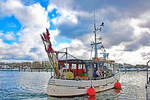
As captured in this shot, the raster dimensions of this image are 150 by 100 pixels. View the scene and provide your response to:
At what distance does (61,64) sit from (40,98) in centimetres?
657

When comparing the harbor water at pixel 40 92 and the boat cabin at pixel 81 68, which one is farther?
the boat cabin at pixel 81 68

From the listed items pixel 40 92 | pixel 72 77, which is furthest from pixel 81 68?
pixel 40 92

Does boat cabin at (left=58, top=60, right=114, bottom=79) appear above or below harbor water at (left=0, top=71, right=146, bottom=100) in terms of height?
above

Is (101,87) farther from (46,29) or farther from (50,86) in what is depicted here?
(46,29)

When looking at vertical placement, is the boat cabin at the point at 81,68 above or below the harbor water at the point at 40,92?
above

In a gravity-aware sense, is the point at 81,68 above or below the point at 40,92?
above

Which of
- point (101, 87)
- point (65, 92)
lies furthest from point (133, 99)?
point (65, 92)

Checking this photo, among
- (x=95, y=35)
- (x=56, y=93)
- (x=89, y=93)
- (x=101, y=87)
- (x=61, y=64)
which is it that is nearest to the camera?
(x=56, y=93)

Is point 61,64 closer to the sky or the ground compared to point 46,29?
closer to the ground

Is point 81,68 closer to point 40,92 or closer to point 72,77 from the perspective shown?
point 72,77

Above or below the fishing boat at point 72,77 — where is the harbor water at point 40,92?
below

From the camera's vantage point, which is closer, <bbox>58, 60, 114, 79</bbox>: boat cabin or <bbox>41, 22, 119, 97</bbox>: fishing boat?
<bbox>41, 22, 119, 97</bbox>: fishing boat

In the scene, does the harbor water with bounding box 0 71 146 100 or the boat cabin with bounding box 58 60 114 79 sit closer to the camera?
→ the harbor water with bounding box 0 71 146 100

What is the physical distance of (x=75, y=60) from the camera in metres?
30.2
